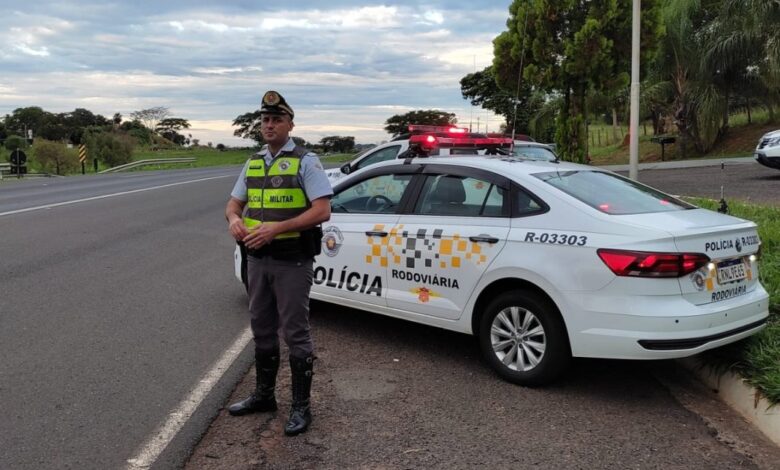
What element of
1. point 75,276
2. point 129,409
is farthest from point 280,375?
point 75,276

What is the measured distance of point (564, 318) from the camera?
4.32 meters

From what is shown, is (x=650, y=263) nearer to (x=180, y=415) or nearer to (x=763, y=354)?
(x=763, y=354)

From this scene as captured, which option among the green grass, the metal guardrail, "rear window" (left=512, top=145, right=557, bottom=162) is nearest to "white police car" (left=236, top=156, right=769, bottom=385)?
the green grass

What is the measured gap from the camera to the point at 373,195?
5.79 m

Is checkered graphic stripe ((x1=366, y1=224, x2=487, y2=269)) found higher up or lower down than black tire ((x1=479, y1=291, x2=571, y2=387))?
higher up

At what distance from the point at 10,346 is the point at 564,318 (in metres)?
4.06

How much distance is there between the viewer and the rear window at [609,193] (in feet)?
15.2

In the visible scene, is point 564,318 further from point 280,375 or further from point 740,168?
point 740,168

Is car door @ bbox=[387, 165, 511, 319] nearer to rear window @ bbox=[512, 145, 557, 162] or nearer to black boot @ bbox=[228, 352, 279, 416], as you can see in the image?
black boot @ bbox=[228, 352, 279, 416]

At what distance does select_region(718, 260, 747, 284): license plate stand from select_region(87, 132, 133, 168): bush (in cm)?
5504

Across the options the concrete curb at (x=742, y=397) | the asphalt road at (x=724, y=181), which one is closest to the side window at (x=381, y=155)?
the asphalt road at (x=724, y=181)

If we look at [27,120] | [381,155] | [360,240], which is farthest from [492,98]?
[27,120]

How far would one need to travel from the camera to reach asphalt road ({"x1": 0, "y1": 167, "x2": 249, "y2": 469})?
3.85 m

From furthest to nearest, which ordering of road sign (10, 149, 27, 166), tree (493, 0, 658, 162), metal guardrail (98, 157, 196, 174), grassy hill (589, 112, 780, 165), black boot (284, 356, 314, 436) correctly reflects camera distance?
metal guardrail (98, 157, 196, 174)
road sign (10, 149, 27, 166)
grassy hill (589, 112, 780, 165)
tree (493, 0, 658, 162)
black boot (284, 356, 314, 436)
